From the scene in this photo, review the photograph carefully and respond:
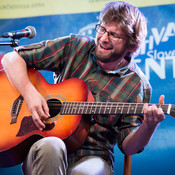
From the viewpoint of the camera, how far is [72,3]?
2.99 m

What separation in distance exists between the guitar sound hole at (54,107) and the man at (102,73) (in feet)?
0.17

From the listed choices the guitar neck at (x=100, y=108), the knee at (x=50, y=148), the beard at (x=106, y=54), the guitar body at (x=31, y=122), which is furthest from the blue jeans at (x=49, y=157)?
the beard at (x=106, y=54)

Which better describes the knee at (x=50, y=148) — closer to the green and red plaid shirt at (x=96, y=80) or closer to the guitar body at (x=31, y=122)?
the guitar body at (x=31, y=122)

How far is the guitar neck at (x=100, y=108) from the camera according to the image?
161 cm

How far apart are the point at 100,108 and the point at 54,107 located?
29 centimetres

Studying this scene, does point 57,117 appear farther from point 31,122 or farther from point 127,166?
point 127,166

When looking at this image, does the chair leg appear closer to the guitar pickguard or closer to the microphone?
the guitar pickguard

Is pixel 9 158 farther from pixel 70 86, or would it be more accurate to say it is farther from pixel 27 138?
pixel 70 86

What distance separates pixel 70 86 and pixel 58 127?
0.96 feet

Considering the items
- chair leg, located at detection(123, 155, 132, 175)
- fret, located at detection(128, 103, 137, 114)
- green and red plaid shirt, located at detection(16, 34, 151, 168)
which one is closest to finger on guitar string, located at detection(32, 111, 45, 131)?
green and red plaid shirt, located at detection(16, 34, 151, 168)

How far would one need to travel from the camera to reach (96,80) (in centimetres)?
199

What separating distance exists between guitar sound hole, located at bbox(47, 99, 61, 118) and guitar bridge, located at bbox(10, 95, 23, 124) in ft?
0.64

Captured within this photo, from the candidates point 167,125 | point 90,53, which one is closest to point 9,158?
point 90,53

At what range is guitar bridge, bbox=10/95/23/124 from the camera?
1.83 meters
